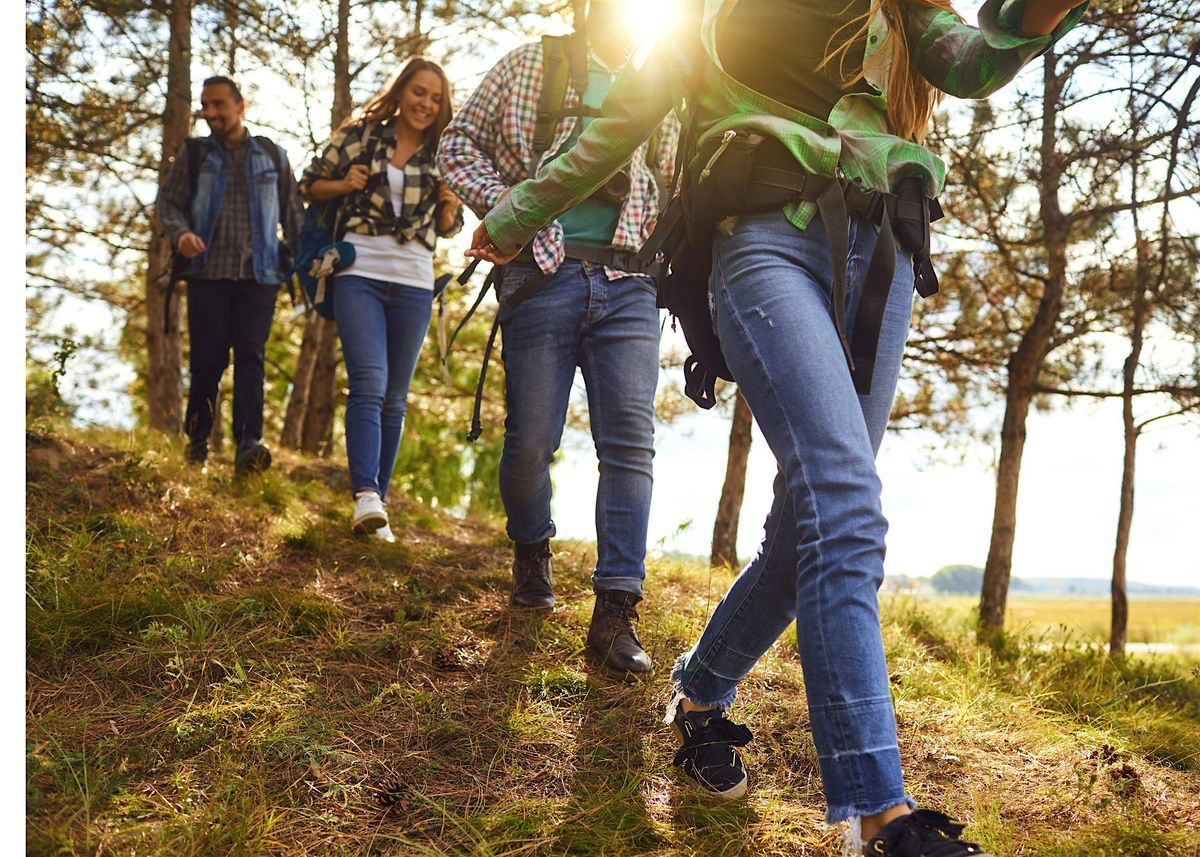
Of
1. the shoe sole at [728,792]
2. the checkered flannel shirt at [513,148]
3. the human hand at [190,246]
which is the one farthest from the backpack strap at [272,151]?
the shoe sole at [728,792]

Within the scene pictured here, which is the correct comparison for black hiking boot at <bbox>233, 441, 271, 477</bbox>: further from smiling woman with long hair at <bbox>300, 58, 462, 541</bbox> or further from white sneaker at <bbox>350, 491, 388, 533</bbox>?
white sneaker at <bbox>350, 491, 388, 533</bbox>

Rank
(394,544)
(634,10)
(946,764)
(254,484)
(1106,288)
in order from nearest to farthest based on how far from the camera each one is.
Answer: (946,764) < (634,10) < (394,544) < (254,484) < (1106,288)

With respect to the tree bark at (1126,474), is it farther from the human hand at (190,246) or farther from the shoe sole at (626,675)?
the human hand at (190,246)

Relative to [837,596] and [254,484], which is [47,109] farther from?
[837,596]

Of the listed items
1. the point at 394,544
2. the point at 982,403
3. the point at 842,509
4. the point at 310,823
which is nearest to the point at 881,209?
the point at 842,509

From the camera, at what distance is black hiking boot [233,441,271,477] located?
5.22 meters

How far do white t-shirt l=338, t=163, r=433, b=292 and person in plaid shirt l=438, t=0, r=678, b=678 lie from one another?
1210 mm

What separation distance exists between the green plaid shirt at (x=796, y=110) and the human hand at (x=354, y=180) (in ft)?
8.24

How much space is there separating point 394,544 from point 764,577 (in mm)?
2743

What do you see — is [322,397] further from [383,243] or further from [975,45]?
[975,45]

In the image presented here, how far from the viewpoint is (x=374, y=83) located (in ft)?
27.9

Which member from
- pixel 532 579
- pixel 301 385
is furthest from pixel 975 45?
pixel 301 385

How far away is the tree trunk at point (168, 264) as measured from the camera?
7.37 meters

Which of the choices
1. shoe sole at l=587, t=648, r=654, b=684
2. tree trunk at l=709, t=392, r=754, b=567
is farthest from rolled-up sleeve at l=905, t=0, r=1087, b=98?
tree trunk at l=709, t=392, r=754, b=567
